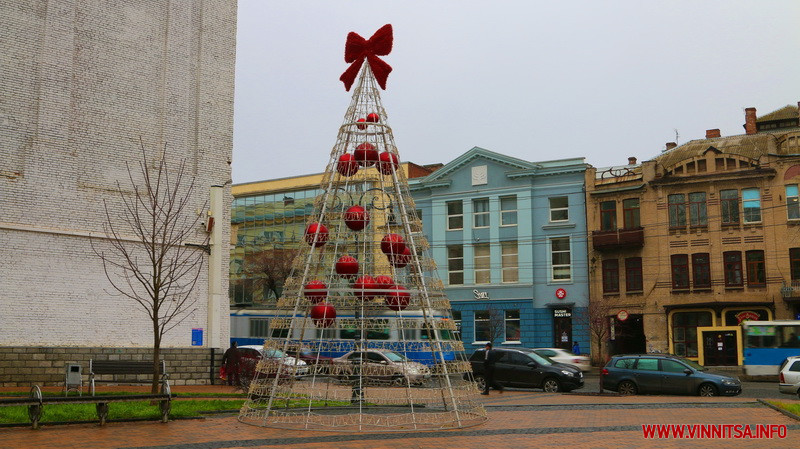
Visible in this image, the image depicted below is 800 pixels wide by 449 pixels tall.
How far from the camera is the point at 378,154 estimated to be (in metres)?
15.1

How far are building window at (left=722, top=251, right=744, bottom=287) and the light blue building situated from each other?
7569 millimetres

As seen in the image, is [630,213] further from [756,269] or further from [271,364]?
[271,364]

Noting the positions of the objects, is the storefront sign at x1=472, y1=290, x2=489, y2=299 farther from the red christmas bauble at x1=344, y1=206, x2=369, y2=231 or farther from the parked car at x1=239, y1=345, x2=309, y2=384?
the red christmas bauble at x1=344, y1=206, x2=369, y2=231

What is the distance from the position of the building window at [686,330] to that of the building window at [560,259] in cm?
655

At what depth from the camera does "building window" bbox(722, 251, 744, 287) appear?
140 feet

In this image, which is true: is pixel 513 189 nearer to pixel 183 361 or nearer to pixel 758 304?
pixel 758 304

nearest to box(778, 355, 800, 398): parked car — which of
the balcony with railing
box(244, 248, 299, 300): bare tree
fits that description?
the balcony with railing

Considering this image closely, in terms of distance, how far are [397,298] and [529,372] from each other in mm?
14090

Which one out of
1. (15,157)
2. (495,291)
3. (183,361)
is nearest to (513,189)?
(495,291)

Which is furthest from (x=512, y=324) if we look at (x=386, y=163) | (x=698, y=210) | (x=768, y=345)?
(x=386, y=163)

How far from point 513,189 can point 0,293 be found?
107ft

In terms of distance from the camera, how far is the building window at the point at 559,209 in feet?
157

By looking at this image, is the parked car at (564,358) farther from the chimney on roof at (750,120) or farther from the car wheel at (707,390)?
the chimney on roof at (750,120)

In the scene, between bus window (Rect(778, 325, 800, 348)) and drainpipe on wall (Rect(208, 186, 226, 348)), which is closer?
drainpipe on wall (Rect(208, 186, 226, 348))
